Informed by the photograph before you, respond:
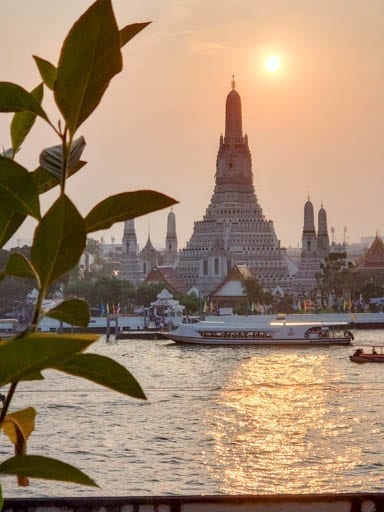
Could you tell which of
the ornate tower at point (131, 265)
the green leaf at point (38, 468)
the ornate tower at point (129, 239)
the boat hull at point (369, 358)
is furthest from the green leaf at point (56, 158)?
the ornate tower at point (129, 239)

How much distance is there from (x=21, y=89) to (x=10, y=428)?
53 cm

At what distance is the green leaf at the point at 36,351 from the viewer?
1356 mm

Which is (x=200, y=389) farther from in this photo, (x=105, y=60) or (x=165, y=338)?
(x=105, y=60)

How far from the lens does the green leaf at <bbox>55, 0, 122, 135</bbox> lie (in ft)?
4.68

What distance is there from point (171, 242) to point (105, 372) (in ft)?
Result: 341

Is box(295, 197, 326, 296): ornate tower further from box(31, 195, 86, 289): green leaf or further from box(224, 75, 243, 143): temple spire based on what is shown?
box(31, 195, 86, 289): green leaf

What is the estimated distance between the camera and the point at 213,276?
265 feet

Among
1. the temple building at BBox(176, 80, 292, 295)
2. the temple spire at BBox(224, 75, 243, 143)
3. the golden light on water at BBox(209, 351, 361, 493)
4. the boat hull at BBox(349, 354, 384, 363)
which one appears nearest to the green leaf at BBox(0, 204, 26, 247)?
the golden light on water at BBox(209, 351, 361, 493)

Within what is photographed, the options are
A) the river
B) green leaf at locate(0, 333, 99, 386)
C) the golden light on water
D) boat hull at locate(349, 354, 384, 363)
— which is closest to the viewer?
green leaf at locate(0, 333, 99, 386)

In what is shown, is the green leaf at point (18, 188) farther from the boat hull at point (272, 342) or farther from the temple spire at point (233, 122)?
the temple spire at point (233, 122)

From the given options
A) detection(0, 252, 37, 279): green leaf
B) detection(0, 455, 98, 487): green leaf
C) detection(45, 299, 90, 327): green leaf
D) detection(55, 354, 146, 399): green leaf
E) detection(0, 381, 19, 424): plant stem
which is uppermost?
detection(0, 252, 37, 279): green leaf

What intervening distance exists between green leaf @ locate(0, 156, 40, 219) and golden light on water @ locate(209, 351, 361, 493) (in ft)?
60.5

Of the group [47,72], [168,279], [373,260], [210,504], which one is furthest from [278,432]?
[373,260]

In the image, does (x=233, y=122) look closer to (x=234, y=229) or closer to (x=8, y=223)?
(x=234, y=229)
